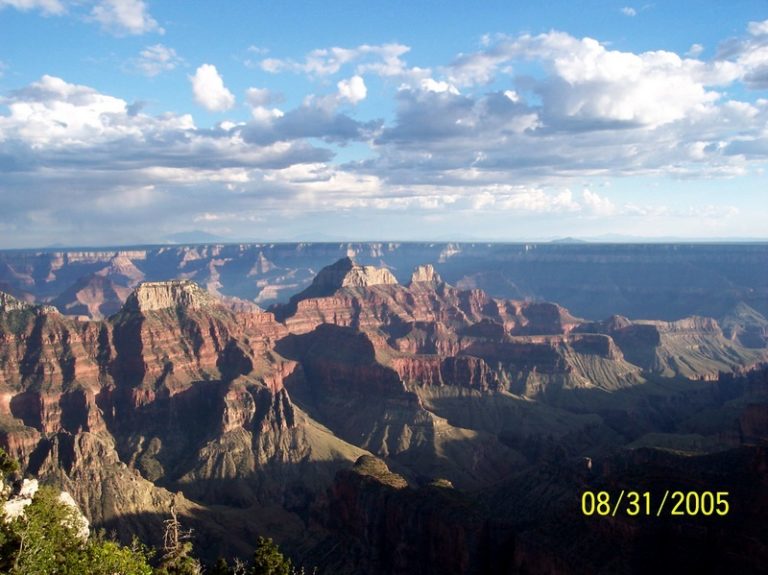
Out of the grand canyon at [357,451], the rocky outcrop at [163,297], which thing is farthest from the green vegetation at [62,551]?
the rocky outcrop at [163,297]

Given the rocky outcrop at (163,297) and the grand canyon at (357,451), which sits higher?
the rocky outcrop at (163,297)

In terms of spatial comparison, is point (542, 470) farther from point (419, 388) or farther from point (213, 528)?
point (419, 388)

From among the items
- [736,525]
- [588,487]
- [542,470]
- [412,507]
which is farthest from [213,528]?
[736,525]

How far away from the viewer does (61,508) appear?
2221 inches

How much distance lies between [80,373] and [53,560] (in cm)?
12462
